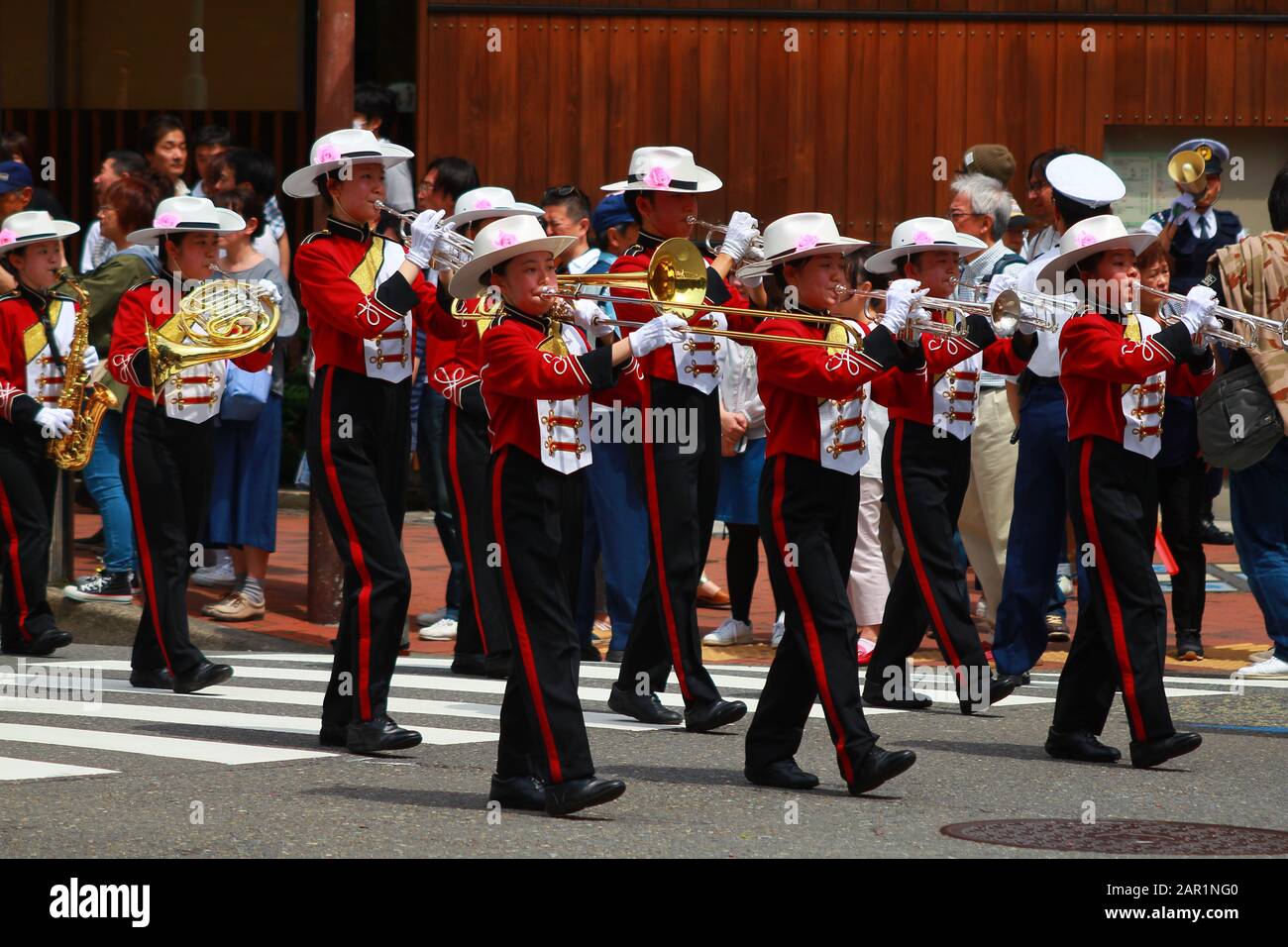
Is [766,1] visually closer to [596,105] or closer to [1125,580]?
[596,105]

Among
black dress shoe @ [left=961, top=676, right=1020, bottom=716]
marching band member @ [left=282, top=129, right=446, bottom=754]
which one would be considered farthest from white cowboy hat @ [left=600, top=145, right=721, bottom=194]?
black dress shoe @ [left=961, top=676, right=1020, bottom=716]

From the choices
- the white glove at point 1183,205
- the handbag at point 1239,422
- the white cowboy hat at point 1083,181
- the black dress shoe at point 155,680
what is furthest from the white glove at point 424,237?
the white glove at point 1183,205

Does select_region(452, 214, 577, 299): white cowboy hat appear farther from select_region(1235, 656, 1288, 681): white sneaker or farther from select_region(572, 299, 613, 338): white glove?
select_region(1235, 656, 1288, 681): white sneaker

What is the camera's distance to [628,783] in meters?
7.92

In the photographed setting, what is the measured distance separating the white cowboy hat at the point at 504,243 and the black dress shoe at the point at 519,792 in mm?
1660

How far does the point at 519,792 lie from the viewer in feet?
24.3

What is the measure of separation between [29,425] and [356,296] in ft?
10.9

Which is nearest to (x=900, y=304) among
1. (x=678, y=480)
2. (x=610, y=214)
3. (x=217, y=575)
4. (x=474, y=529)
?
(x=678, y=480)

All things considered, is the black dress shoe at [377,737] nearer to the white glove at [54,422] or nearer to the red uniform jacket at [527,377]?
the red uniform jacket at [527,377]

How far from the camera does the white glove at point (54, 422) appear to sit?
11.0m

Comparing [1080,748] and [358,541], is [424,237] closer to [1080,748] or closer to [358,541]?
[358,541]

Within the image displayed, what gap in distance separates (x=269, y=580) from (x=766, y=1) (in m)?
5.78

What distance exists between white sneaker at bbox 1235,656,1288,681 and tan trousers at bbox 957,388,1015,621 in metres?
1.23
